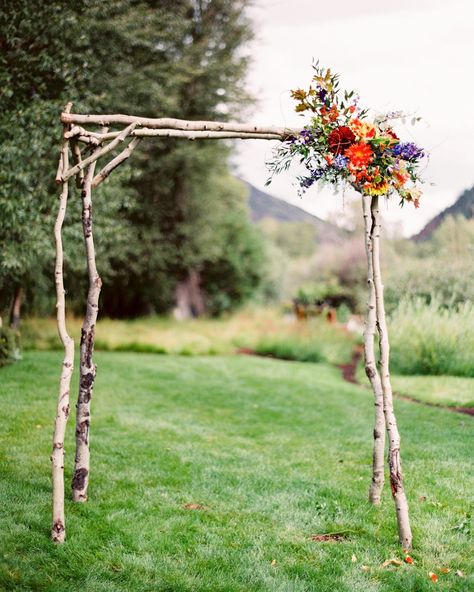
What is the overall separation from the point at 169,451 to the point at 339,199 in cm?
368

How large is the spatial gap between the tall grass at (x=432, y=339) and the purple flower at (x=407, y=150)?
A: 23.2 feet

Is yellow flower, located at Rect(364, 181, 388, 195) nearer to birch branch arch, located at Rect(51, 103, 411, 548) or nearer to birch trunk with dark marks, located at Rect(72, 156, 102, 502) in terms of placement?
birch branch arch, located at Rect(51, 103, 411, 548)

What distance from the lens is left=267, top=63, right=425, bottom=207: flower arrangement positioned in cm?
483

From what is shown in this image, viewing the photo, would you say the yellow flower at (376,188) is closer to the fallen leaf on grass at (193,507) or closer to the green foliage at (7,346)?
the fallen leaf on grass at (193,507)

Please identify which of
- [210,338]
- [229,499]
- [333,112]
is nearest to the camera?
[333,112]

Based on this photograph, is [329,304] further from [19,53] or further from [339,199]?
[339,199]

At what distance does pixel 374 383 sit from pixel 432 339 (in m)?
7.70

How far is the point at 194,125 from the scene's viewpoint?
5.15 meters

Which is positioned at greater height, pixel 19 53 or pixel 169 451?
pixel 19 53

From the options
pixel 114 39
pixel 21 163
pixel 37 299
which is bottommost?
pixel 37 299

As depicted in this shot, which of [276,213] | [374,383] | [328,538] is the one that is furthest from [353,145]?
[276,213]

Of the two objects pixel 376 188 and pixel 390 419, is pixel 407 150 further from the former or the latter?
pixel 390 419

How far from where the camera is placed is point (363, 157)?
15.8 feet

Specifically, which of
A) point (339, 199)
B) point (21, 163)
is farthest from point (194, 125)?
point (21, 163)
